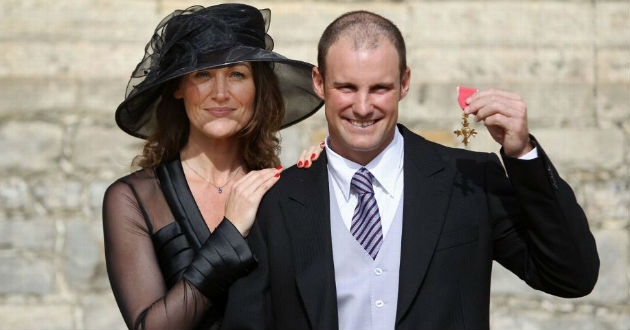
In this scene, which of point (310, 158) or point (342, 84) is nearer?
point (342, 84)

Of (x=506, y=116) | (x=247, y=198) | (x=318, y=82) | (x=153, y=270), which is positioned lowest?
(x=153, y=270)

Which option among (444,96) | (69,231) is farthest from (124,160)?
(444,96)

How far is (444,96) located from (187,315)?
8.33 ft

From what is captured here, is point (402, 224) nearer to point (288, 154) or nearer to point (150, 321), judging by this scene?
point (150, 321)

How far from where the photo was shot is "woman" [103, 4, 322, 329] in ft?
9.53

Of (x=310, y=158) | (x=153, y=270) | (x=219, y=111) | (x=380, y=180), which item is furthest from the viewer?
(x=219, y=111)

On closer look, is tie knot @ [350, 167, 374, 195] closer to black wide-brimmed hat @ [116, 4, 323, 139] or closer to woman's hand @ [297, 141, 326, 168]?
Answer: woman's hand @ [297, 141, 326, 168]

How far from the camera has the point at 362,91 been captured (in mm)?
2594

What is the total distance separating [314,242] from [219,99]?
695 millimetres

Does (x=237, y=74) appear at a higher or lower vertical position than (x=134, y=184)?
higher

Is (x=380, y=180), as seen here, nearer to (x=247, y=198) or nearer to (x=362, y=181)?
(x=362, y=181)

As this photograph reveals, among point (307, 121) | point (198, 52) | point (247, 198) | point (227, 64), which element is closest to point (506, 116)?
point (247, 198)

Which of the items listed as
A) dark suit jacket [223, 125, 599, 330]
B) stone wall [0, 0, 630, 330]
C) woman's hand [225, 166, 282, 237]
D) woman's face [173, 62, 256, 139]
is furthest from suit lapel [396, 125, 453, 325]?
stone wall [0, 0, 630, 330]

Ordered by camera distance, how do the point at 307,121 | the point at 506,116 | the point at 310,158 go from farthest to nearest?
the point at 307,121 → the point at 310,158 → the point at 506,116
